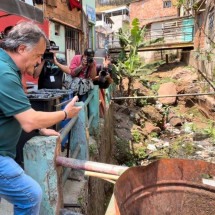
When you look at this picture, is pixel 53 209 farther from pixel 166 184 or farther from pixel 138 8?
pixel 138 8

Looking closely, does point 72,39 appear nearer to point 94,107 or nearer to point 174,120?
point 174,120

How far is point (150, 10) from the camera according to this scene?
107 feet

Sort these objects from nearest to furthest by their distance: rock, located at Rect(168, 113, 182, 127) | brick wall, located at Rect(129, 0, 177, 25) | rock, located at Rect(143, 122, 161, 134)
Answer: rock, located at Rect(143, 122, 161, 134) → rock, located at Rect(168, 113, 182, 127) → brick wall, located at Rect(129, 0, 177, 25)

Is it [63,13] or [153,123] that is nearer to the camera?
[153,123]

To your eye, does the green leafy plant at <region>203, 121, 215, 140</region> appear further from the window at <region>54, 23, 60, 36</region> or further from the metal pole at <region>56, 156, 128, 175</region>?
the window at <region>54, 23, 60, 36</region>

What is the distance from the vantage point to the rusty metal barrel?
214 cm

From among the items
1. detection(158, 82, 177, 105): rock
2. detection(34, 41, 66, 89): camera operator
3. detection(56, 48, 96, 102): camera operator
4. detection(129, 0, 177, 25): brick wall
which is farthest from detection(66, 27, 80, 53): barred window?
detection(129, 0, 177, 25): brick wall

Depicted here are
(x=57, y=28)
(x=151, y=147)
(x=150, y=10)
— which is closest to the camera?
(x=151, y=147)

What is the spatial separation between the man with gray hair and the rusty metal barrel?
2.49 feet

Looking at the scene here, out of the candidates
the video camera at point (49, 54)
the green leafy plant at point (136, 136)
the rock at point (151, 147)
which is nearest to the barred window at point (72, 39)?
the green leafy plant at point (136, 136)

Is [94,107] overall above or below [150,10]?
below

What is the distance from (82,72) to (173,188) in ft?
9.22

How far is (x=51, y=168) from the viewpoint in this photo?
191cm

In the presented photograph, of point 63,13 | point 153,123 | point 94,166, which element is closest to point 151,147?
point 153,123
